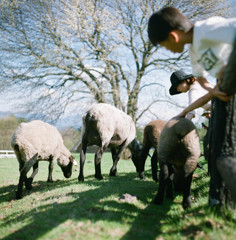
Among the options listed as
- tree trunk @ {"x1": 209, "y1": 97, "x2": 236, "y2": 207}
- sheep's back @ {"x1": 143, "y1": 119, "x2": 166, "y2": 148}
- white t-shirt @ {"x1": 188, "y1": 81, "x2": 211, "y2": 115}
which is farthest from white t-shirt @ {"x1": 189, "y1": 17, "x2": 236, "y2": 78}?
sheep's back @ {"x1": 143, "y1": 119, "x2": 166, "y2": 148}

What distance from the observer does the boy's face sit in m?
2.41

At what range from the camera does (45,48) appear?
1414 cm

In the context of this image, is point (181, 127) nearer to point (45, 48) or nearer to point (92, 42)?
point (45, 48)

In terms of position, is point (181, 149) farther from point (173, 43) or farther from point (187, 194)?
point (173, 43)

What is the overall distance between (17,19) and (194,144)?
14558 mm

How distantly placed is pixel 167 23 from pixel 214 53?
0.60 m

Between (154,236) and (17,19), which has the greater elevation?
(17,19)

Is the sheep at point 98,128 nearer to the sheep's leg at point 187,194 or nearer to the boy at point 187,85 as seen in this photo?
the boy at point 187,85

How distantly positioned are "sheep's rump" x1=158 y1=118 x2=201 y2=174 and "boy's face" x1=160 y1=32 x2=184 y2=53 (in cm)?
135

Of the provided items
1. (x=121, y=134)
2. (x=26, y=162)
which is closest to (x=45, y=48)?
(x=121, y=134)

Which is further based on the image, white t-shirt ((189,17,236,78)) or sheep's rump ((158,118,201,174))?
sheep's rump ((158,118,201,174))

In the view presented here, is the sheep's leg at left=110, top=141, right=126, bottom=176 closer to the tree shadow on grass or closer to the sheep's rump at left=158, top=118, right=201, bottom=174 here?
the tree shadow on grass

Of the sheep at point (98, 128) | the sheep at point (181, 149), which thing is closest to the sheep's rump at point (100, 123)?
the sheep at point (98, 128)

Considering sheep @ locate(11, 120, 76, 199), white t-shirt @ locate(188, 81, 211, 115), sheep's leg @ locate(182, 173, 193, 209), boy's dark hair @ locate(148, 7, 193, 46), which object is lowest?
sheep's leg @ locate(182, 173, 193, 209)
